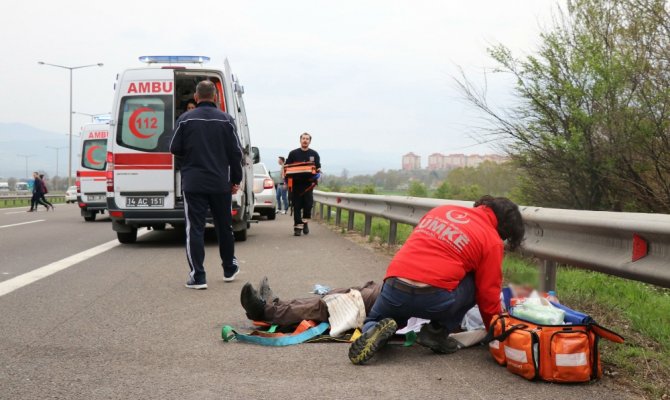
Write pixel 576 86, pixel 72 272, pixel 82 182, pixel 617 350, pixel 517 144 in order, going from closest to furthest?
pixel 617 350 < pixel 72 272 < pixel 576 86 < pixel 517 144 < pixel 82 182

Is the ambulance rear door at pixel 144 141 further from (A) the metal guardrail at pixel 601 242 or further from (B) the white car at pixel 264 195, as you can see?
(B) the white car at pixel 264 195

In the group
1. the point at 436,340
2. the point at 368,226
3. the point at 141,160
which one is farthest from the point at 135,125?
the point at 436,340

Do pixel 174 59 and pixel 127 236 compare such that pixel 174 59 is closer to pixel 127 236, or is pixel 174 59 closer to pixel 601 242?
pixel 127 236

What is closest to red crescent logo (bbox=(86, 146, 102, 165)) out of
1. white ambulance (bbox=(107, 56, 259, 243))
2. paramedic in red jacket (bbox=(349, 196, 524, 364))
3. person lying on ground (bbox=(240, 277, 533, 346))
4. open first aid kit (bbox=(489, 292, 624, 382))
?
white ambulance (bbox=(107, 56, 259, 243))

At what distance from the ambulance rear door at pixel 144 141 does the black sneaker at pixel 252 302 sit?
6.12 meters

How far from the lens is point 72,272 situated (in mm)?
7805

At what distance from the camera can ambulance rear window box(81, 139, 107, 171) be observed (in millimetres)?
18688

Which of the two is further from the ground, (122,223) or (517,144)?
(517,144)

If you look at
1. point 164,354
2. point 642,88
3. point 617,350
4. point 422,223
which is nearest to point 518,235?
point 422,223

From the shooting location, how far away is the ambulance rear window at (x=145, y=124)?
35.1 ft

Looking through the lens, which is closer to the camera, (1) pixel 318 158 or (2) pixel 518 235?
(2) pixel 518 235

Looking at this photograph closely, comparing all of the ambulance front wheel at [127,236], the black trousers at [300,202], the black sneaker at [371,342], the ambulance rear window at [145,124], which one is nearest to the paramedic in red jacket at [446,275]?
the black sneaker at [371,342]

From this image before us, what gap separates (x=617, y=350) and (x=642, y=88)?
795 centimetres

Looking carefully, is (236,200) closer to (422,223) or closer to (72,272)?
(72,272)
